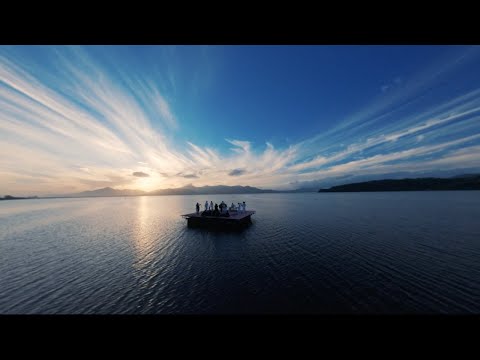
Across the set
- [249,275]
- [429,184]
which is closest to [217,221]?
[249,275]

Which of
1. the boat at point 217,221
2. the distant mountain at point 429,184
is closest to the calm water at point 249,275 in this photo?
the boat at point 217,221

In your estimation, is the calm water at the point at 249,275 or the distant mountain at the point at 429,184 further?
the distant mountain at the point at 429,184

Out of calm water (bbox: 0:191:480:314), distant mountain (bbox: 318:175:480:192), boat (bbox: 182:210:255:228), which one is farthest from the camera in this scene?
distant mountain (bbox: 318:175:480:192)

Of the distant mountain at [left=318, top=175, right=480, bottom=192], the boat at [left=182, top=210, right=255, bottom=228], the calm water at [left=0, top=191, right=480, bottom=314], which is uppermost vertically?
the distant mountain at [left=318, top=175, right=480, bottom=192]

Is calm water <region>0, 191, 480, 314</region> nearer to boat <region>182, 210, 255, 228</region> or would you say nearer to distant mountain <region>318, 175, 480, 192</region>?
boat <region>182, 210, 255, 228</region>

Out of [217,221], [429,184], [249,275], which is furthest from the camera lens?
[429,184]

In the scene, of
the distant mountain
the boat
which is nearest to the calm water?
the boat

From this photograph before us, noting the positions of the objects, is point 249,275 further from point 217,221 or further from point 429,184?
point 429,184

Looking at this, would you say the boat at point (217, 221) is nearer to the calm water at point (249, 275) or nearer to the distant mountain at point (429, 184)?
the calm water at point (249, 275)

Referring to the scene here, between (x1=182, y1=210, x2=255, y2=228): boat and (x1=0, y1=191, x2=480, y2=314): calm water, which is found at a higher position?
(x1=182, y1=210, x2=255, y2=228): boat

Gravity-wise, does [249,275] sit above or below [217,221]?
below

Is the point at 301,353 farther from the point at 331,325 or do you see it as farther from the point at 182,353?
the point at 182,353

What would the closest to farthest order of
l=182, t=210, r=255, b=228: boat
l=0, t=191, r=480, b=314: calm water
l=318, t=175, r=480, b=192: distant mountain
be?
l=0, t=191, r=480, b=314: calm water → l=182, t=210, r=255, b=228: boat → l=318, t=175, r=480, b=192: distant mountain

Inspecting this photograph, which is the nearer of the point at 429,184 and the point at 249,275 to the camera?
the point at 249,275
